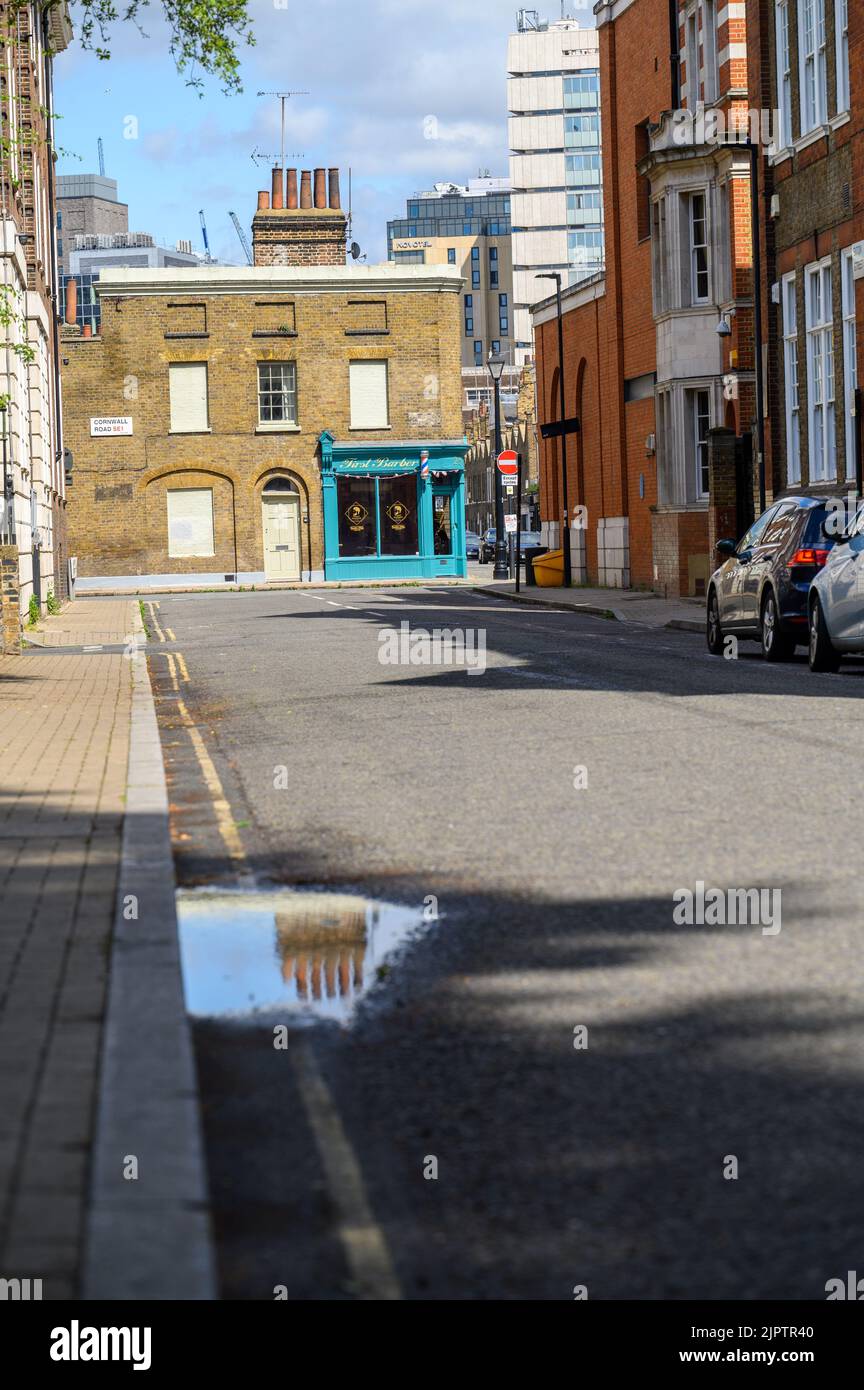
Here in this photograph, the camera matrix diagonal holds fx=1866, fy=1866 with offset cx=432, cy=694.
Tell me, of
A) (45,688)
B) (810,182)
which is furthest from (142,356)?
(45,688)

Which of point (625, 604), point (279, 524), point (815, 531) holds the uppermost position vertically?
point (279, 524)

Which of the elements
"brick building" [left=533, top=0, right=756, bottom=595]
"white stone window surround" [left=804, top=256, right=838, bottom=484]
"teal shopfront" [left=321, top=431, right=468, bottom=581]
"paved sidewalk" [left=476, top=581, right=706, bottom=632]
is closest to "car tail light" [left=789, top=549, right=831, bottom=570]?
"paved sidewalk" [left=476, top=581, right=706, bottom=632]

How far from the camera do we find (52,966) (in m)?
5.89

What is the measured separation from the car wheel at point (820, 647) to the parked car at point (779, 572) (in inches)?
36.9

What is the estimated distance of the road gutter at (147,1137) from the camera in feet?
11.5

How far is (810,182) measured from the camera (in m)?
30.4

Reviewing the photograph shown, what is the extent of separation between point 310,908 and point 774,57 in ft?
92.2

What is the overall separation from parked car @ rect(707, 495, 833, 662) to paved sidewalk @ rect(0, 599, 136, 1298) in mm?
8301

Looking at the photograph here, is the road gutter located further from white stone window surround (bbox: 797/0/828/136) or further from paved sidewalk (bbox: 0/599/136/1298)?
white stone window surround (bbox: 797/0/828/136)

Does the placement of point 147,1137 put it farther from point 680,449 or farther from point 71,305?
point 71,305

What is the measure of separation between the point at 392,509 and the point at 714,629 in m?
37.7

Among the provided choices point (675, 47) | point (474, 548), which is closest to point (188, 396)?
point (675, 47)

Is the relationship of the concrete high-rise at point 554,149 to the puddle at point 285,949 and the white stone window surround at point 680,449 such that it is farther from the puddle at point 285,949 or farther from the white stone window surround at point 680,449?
the puddle at point 285,949

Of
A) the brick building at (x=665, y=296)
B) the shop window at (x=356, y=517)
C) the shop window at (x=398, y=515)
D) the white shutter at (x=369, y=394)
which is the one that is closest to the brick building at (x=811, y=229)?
the brick building at (x=665, y=296)
